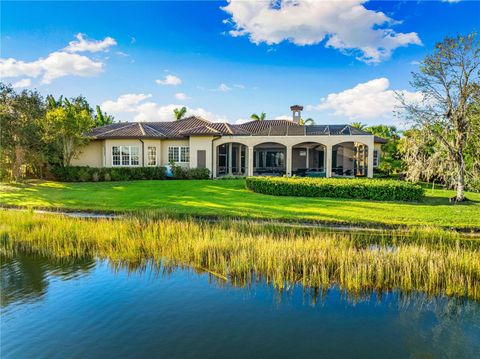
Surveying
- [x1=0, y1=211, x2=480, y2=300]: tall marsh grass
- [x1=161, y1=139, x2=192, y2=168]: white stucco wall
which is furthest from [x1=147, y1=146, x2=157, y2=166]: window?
[x1=0, y1=211, x2=480, y2=300]: tall marsh grass

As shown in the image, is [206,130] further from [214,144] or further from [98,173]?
[98,173]

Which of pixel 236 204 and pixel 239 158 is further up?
pixel 239 158

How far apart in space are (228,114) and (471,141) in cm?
2231

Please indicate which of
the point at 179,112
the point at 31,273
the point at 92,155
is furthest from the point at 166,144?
the point at 31,273

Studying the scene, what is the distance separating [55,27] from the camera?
57.6ft

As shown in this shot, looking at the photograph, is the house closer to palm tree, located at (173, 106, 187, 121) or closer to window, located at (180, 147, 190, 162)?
window, located at (180, 147, 190, 162)

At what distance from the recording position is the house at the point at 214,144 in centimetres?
2769

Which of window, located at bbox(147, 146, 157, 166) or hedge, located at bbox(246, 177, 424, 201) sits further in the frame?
window, located at bbox(147, 146, 157, 166)

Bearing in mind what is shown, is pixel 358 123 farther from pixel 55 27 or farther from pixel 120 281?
pixel 120 281

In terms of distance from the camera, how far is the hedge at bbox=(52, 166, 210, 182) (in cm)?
2603

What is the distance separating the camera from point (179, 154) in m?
29.3

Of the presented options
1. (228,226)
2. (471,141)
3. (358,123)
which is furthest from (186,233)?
(358,123)

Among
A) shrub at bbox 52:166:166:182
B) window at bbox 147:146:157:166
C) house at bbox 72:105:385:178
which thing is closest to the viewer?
shrub at bbox 52:166:166:182

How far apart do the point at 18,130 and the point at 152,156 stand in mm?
10123
